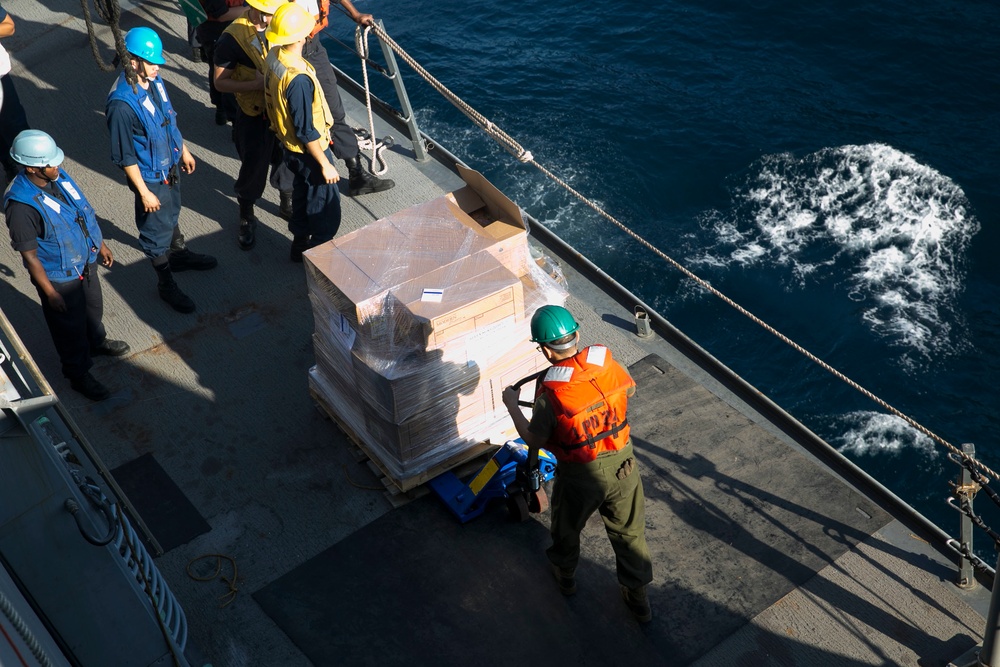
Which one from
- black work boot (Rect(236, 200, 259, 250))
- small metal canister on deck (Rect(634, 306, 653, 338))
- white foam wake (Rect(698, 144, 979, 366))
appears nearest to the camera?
small metal canister on deck (Rect(634, 306, 653, 338))

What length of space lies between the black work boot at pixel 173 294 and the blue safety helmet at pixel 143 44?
148 centimetres

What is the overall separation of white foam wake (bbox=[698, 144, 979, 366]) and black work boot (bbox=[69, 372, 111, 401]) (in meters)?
7.17

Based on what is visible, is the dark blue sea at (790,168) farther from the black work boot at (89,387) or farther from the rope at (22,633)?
the rope at (22,633)

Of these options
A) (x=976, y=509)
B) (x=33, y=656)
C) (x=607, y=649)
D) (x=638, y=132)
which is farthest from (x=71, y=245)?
(x=638, y=132)

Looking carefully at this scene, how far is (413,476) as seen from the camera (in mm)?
5449

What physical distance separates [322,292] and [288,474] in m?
1.13

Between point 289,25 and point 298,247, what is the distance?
1.69 meters

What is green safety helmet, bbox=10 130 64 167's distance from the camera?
530cm

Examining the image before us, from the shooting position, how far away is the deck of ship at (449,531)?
482 centimetres

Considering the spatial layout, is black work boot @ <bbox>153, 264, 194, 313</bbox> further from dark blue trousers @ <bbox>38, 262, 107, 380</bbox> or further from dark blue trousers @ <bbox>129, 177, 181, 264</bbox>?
dark blue trousers @ <bbox>38, 262, 107, 380</bbox>

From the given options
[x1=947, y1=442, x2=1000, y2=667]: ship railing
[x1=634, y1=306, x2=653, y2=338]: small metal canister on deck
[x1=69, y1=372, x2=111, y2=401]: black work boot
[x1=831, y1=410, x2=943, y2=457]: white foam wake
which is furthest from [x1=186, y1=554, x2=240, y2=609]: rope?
[x1=831, y1=410, x2=943, y2=457]: white foam wake

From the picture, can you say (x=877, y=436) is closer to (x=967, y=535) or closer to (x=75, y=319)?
(x=967, y=535)

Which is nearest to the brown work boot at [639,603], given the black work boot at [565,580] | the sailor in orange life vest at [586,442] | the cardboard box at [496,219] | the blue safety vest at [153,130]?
the sailor in orange life vest at [586,442]

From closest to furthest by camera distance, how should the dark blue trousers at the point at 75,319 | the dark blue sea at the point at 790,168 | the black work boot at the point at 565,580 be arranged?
the black work boot at the point at 565,580 < the dark blue trousers at the point at 75,319 < the dark blue sea at the point at 790,168
